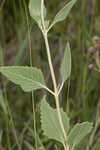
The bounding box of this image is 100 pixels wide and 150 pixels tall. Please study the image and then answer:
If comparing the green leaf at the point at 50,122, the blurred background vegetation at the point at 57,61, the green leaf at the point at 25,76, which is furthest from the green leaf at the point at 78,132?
the blurred background vegetation at the point at 57,61

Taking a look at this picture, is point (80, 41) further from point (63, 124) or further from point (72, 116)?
point (63, 124)

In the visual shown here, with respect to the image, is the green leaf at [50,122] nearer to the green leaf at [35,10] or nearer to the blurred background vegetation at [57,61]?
the green leaf at [35,10]

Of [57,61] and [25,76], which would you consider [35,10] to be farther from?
Answer: [57,61]

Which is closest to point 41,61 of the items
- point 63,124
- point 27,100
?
point 27,100

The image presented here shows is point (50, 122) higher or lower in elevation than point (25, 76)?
lower

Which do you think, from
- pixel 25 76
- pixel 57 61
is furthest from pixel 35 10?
pixel 57 61
